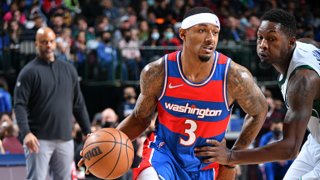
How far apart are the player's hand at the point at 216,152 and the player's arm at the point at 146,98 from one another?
57 centimetres

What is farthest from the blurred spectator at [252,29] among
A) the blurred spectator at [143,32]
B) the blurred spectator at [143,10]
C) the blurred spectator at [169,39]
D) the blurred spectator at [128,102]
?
the blurred spectator at [128,102]

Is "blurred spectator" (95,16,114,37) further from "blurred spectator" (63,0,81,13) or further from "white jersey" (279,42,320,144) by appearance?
"white jersey" (279,42,320,144)

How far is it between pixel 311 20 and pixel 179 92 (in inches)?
478

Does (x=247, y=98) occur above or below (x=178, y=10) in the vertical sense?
above

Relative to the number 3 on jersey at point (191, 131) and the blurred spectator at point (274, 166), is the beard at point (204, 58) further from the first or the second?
the blurred spectator at point (274, 166)

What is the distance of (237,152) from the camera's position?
5020mm

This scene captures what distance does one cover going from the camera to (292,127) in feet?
15.8

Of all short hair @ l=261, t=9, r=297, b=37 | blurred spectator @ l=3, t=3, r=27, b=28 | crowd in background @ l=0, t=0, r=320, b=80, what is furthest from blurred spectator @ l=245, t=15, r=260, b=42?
short hair @ l=261, t=9, r=297, b=37

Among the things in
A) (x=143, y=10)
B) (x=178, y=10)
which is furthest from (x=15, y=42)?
(x=178, y=10)

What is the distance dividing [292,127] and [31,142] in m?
3.62

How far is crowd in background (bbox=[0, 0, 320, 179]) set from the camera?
12.4 m

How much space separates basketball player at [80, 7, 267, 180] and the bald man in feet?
8.67

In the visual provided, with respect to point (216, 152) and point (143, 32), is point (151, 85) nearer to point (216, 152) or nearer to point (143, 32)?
point (216, 152)

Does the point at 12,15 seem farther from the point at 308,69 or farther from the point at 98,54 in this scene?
the point at 308,69
